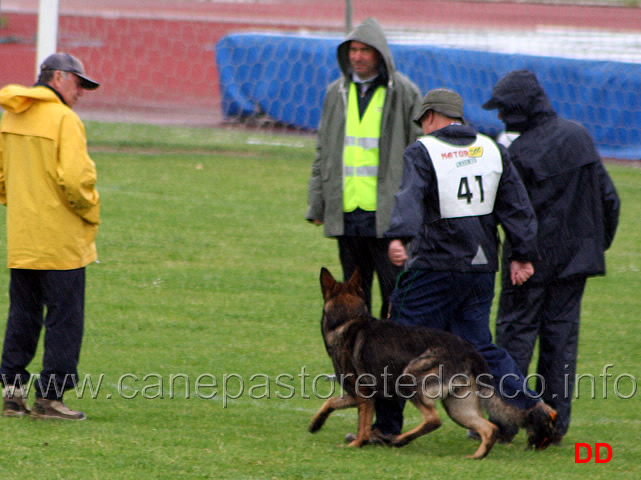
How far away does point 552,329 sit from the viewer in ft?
18.1

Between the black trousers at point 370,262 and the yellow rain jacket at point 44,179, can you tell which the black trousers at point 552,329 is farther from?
the yellow rain jacket at point 44,179

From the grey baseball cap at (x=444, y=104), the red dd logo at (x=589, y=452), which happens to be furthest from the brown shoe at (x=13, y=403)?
the red dd logo at (x=589, y=452)

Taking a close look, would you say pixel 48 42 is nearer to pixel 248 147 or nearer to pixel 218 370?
pixel 248 147

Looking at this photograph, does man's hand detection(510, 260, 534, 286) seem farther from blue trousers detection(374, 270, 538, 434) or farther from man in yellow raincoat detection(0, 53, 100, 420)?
man in yellow raincoat detection(0, 53, 100, 420)

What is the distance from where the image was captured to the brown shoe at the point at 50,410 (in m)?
5.38

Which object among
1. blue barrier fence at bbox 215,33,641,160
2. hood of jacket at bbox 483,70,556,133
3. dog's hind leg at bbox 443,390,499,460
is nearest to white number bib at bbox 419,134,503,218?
hood of jacket at bbox 483,70,556,133

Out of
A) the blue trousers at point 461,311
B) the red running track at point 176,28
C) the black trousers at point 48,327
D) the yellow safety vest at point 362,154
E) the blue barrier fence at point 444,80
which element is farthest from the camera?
the red running track at point 176,28

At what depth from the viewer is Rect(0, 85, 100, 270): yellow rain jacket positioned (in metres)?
5.18

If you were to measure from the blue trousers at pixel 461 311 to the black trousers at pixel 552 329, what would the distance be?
34cm

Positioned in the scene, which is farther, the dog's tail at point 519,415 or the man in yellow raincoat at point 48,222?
the man in yellow raincoat at point 48,222

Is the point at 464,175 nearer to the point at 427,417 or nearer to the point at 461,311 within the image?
the point at 461,311

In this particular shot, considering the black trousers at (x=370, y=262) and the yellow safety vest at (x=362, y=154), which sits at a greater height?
the yellow safety vest at (x=362, y=154)

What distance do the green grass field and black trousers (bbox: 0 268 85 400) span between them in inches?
9.4

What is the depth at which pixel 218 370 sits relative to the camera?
659 cm
